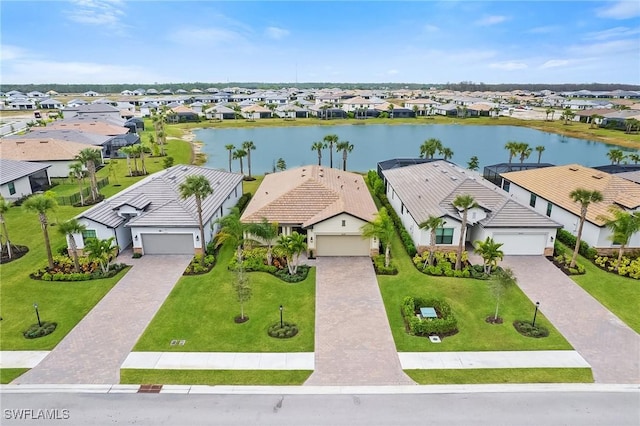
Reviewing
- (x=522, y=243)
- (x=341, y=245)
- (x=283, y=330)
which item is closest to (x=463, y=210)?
(x=522, y=243)

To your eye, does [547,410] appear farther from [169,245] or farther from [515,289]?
[169,245]

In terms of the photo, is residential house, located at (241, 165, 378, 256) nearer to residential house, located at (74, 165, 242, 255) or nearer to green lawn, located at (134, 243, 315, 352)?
green lawn, located at (134, 243, 315, 352)

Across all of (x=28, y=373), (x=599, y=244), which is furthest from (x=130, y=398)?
(x=599, y=244)

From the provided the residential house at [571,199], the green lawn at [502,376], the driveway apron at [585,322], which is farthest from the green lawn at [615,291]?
the green lawn at [502,376]

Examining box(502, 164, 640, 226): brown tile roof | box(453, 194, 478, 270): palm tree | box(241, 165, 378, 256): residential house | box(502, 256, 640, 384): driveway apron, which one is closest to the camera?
box(502, 256, 640, 384): driveway apron

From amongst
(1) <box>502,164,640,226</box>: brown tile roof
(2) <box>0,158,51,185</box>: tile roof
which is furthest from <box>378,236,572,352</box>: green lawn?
(2) <box>0,158,51,185</box>: tile roof
